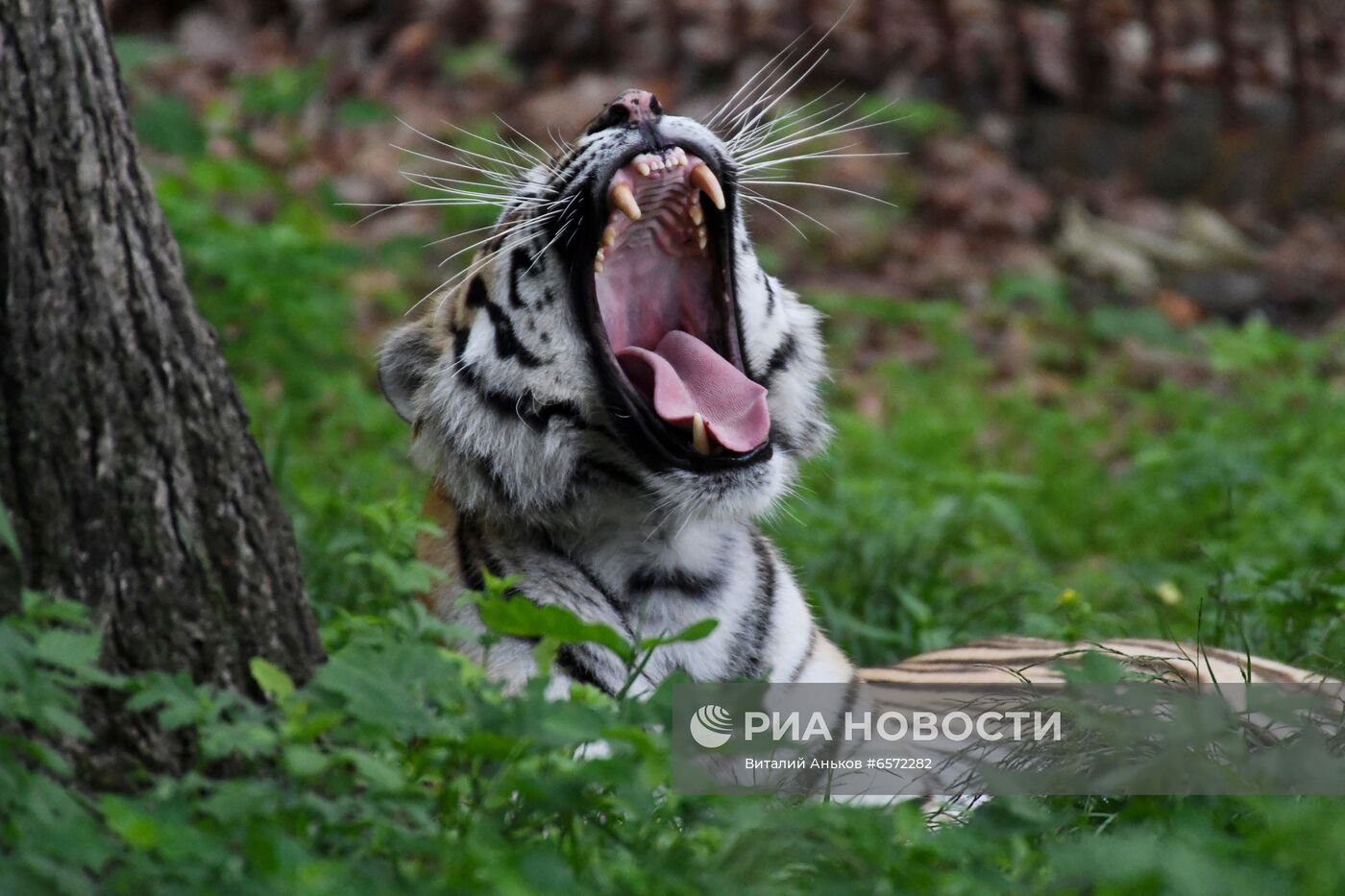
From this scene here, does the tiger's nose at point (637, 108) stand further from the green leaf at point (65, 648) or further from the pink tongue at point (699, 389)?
the green leaf at point (65, 648)

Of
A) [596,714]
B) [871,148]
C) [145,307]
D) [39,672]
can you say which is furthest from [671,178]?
[871,148]

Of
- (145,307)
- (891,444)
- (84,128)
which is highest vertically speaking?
(84,128)

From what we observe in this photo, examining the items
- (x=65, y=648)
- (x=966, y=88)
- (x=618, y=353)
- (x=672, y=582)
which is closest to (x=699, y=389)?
(x=618, y=353)

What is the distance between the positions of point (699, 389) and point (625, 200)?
0.42 m

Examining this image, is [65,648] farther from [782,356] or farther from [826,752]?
[782,356]

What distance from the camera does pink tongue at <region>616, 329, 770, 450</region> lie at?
2.96 metres

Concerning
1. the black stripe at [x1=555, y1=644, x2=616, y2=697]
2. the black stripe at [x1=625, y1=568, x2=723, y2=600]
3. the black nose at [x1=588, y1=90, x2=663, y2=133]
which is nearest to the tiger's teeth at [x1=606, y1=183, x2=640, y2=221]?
the black nose at [x1=588, y1=90, x2=663, y2=133]

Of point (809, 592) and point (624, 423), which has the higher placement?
point (624, 423)

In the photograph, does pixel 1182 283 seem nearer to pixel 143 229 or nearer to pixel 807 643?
pixel 807 643

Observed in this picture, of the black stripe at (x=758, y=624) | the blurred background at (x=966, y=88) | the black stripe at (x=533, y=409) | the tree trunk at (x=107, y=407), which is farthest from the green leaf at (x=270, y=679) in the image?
the blurred background at (x=966, y=88)

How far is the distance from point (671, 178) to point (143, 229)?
3.86 feet

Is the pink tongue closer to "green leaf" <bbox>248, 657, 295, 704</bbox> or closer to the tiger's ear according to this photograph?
the tiger's ear

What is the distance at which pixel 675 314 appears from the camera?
Answer: 332cm

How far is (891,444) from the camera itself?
562cm
